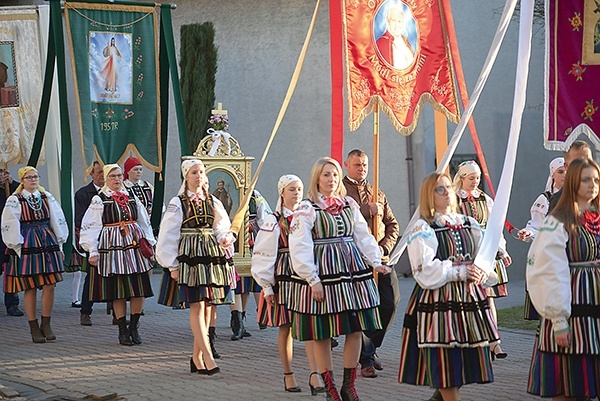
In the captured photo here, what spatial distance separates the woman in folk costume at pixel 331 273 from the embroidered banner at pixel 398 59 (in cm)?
154

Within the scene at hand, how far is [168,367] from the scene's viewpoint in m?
9.87

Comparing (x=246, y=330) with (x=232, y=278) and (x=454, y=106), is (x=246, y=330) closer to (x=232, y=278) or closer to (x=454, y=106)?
(x=232, y=278)

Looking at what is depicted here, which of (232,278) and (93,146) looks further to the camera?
(93,146)

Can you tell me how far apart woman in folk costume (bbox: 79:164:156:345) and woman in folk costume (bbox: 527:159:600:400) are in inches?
229

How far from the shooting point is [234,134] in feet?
61.8

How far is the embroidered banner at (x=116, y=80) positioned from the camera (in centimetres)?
1188

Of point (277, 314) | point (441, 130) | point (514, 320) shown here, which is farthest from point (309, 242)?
point (514, 320)

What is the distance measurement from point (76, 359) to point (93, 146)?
8.70 feet

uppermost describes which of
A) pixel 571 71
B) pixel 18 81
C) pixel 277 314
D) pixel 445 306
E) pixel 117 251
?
pixel 18 81

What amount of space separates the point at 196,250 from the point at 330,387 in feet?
7.23

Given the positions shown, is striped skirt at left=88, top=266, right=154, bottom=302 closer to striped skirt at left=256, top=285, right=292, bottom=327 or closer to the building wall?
striped skirt at left=256, top=285, right=292, bottom=327

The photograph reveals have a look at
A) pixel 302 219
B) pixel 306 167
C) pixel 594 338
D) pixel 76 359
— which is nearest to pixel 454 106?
pixel 302 219

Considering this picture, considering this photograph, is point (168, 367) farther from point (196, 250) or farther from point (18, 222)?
point (18, 222)

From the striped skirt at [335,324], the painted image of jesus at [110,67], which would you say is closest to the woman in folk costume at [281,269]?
the striped skirt at [335,324]
